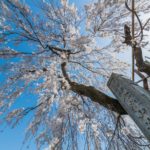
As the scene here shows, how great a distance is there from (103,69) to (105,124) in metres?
→ 1.85

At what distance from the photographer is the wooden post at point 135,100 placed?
2.38m

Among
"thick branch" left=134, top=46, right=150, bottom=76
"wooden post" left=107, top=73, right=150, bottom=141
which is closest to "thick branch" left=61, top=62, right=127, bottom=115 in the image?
"wooden post" left=107, top=73, right=150, bottom=141

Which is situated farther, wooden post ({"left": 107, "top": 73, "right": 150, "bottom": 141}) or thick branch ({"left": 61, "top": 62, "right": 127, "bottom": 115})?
thick branch ({"left": 61, "top": 62, "right": 127, "bottom": 115})

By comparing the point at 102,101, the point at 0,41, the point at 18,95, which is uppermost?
the point at 0,41

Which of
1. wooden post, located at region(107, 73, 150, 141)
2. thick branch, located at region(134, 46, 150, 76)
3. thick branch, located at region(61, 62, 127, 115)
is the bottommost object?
thick branch, located at region(61, 62, 127, 115)

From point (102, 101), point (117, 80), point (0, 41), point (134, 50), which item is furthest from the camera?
point (0, 41)

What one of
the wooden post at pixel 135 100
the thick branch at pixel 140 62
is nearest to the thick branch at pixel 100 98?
the wooden post at pixel 135 100

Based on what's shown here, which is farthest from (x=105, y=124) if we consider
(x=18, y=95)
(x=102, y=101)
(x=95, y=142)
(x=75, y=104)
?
(x=18, y=95)

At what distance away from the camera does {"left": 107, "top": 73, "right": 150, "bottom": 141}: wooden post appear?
238cm

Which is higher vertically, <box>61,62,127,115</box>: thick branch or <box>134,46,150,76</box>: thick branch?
<box>134,46,150,76</box>: thick branch

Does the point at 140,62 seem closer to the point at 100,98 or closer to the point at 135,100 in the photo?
the point at 100,98

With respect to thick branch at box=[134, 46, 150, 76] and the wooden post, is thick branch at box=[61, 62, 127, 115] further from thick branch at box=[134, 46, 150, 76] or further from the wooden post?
thick branch at box=[134, 46, 150, 76]

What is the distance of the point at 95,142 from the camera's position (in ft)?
16.6

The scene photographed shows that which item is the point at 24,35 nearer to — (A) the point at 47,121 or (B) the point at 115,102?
(A) the point at 47,121
